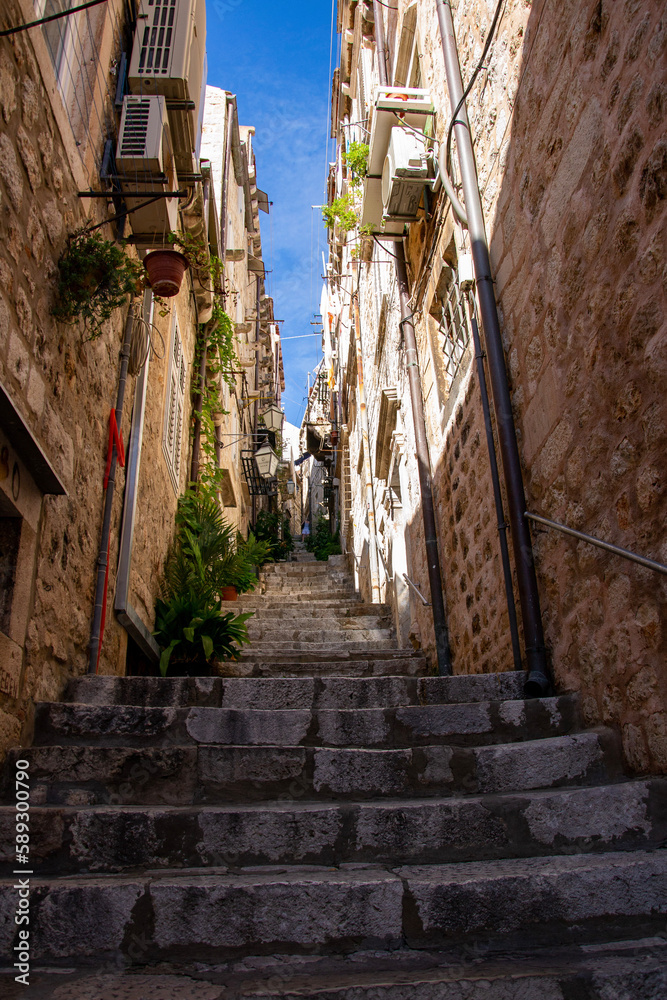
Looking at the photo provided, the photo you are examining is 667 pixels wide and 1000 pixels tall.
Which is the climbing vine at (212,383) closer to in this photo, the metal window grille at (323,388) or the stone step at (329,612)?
the stone step at (329,612)

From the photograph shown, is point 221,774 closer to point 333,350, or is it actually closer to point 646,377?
point 646,377

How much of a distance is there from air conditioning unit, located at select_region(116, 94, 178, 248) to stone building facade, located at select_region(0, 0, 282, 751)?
4.9 inches

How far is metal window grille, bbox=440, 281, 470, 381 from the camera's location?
16.7ft

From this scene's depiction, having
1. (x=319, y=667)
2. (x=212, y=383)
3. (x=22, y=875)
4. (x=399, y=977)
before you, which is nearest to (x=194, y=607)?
(x=319, y=667)

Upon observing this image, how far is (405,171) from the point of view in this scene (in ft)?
17.6

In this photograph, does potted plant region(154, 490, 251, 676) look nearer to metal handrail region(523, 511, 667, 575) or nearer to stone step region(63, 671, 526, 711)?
stone step region(63, 671, 526, 711)

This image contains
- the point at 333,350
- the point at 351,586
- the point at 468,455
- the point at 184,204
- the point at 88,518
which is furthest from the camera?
the point at 333,350

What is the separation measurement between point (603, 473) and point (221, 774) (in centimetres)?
184

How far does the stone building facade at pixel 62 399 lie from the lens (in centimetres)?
282

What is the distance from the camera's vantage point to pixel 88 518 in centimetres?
399

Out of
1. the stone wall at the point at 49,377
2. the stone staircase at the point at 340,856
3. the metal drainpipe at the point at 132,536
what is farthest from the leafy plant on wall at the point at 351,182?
the stone staircase at the point at 340,856

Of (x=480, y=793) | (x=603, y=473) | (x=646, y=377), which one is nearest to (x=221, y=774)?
(x=480, y=793)

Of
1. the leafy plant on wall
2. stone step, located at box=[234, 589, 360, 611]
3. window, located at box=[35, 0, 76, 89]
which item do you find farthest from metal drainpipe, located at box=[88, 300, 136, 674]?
stone step, located at box=[234, 589, 360, 611]

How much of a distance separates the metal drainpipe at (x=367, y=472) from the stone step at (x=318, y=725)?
6.08 m
